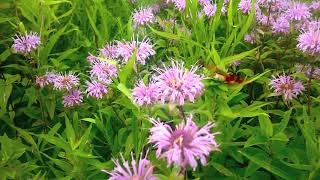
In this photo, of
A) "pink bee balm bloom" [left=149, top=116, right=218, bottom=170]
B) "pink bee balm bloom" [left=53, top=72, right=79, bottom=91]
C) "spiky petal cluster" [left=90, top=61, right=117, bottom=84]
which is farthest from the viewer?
"pink bee balm bloom" [left=53, top=72, right=79, bottom=91]

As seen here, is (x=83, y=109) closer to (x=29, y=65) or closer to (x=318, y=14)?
(x=29, y=65)

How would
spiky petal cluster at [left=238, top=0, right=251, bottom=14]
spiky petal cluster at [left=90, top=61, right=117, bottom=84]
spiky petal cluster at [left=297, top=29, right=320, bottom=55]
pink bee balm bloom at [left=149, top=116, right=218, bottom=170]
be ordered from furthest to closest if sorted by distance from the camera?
spiky petal cluster at [left=238, top=0, right=251, bottom=14] < spiky petal cluster at [left=90, top=61, right=117, bottom=84] < spiky petal cluster at [left=297, top=29, right=320, bottom=55] < pink bee balm bloom at [left=149, top=116, right=218, bottom=170]

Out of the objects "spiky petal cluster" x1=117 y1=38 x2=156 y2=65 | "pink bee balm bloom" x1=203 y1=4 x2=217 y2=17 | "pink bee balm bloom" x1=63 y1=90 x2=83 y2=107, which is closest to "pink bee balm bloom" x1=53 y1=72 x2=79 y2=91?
"pink bee balm bloom" x1=63 y1=90 x2=83 y2=107

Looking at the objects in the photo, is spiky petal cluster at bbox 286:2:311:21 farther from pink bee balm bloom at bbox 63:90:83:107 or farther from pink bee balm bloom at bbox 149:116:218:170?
pink bee balm bloom at bbox 149:116:218:170

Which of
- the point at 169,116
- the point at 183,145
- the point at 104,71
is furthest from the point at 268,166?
the point at 104,71

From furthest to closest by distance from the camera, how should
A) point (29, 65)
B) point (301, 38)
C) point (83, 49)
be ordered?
point (83, 49)
point (29, 65)
point (301, 38)

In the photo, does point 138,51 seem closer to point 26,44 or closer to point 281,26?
point 26,44

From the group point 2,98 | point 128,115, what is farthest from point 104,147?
point 2,98
